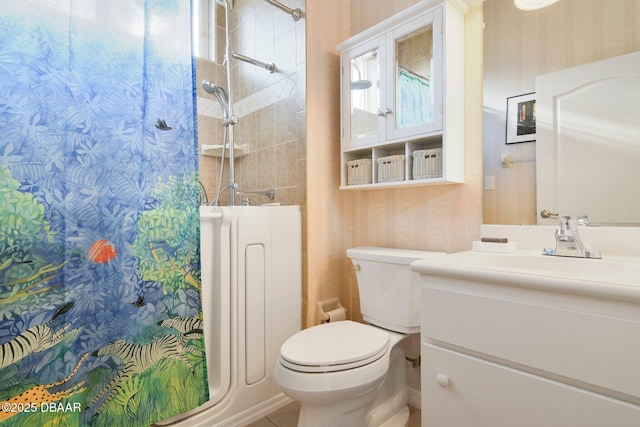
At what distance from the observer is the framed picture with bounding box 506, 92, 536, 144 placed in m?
1.31

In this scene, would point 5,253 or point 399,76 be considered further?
point 399,76

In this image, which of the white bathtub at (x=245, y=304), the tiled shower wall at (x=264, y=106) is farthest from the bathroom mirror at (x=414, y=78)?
the white bathtub at (x=245, y=304)

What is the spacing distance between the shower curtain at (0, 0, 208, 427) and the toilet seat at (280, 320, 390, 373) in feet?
1.37

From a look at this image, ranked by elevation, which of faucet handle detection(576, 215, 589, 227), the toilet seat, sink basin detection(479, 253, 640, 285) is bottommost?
the toilet seat

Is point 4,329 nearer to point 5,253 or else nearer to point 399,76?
point 5,253

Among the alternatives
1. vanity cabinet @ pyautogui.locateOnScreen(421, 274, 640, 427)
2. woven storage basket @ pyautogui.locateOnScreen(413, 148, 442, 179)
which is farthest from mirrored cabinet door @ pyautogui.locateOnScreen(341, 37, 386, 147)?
vanity cabinet @ pyautogui.locateOnScreen(421, 274, 640, 427)

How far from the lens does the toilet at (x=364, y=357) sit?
1.11 metres

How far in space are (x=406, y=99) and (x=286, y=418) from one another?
63.3 inches

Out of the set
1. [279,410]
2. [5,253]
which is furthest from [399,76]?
[279,410]

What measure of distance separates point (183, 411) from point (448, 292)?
111 centimetres

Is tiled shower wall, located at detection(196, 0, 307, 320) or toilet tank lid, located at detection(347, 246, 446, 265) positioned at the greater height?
tiled shower wall, located at detection(196, 0, 307, 320)

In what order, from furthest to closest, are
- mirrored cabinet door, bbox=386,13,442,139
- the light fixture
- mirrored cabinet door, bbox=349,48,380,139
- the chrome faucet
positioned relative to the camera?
mirrored cabinet door, bbox=349,48,380,139 → mirrored cabinet door, bbox=386,13,442,139 → the light fixture → the chrome faucet

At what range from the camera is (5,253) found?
0.96 metres

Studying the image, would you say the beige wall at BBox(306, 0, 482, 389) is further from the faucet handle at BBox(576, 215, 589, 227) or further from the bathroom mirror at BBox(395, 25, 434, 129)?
the faucet handle at BBox(576, 215, 589, 227)
